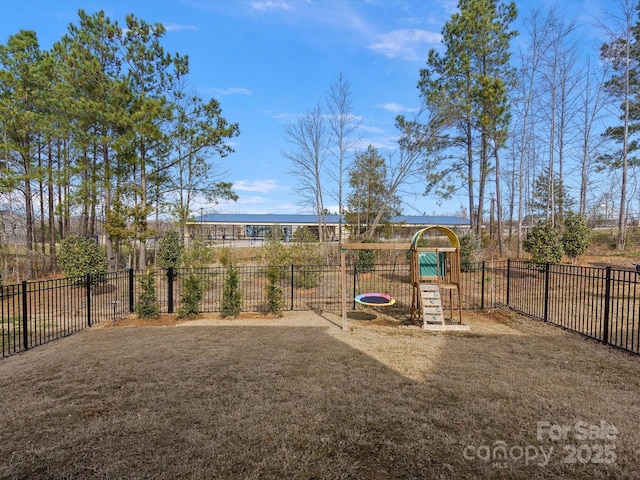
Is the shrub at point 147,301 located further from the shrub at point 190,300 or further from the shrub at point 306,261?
the shrub at point 306,261

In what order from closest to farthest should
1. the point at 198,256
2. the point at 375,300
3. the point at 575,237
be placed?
1. the point at 375,300
2. the point at 198,256
3. the point at 575,237

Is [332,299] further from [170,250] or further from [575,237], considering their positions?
[575,237]

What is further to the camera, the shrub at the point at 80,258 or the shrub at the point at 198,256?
the shrub at the point at 80,258

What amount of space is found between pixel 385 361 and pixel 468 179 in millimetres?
13751

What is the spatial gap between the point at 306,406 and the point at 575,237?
42.4ft

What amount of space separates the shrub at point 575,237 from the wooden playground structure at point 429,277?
766 centimetres

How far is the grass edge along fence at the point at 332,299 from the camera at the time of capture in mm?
5457

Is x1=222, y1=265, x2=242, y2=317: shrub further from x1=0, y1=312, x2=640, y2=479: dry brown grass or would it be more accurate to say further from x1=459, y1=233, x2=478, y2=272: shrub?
x1=459, y1=233, x2=478, y2=272: shrub

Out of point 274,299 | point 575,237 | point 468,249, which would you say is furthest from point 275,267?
point 575,237

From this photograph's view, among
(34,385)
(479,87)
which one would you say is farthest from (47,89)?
(479,87)

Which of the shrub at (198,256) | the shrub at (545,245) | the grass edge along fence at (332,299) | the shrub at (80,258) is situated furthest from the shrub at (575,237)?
the shrub at (80,258)

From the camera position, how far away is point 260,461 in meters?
2.31

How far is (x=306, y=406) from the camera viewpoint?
10.3ft

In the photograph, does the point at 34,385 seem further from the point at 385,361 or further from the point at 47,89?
the point at 47,89
